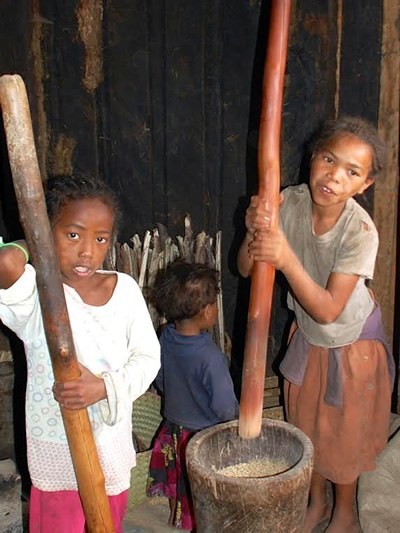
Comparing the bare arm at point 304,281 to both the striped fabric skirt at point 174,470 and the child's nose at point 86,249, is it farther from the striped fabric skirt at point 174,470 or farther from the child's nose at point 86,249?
the striped fabric skirt at point 174,470

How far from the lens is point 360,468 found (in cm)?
286

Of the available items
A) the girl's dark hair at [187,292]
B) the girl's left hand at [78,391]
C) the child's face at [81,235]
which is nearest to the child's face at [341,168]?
the girl's dark hair at [187,292]

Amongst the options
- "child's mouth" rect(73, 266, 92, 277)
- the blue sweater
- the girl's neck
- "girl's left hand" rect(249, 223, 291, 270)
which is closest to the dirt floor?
the blue sweater

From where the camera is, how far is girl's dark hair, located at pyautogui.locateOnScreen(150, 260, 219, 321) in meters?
2.82

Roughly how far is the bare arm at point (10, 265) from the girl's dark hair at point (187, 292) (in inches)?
45.9

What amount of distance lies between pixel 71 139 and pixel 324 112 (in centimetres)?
130

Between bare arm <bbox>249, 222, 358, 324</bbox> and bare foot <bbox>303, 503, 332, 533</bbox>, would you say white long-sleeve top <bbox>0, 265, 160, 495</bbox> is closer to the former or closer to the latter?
bare arm <bbox>249, 222, 358, 324</bbox>

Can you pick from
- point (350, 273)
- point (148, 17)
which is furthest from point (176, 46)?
point (350, 273)

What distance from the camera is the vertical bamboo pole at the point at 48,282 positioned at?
147 centimetres

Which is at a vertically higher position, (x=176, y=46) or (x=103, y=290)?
(x=176, y=46)

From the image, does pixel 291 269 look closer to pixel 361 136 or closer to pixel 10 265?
pixel 361 136

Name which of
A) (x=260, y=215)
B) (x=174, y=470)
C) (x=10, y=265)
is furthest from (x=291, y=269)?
(x=174, y=470)

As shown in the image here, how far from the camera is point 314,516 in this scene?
3.04 meters

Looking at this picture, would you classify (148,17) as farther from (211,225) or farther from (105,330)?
(105,330)
